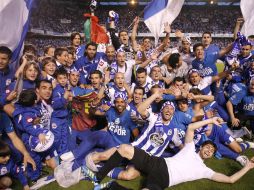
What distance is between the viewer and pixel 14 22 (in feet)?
15.9

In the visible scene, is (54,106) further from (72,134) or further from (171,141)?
(171,141)

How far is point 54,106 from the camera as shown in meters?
5.44

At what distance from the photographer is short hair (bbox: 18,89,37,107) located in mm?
4676

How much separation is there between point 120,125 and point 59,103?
1.18 m

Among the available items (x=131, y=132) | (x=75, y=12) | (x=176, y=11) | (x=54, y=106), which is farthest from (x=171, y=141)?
(x=75, y=12)

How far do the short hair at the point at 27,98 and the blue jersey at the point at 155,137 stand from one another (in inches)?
72.2

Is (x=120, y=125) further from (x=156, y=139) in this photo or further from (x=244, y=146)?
(x=244, y=146)

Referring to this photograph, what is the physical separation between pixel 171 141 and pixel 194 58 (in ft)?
10.4

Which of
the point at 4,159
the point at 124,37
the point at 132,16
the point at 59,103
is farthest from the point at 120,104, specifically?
the point at 132,16

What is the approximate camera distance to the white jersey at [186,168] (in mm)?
4480

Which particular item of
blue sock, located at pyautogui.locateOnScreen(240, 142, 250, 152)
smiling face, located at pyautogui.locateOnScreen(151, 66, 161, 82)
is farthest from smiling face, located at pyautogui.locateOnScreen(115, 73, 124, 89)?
blue sock, located at pyautogui.locateOnScreen(240, 142, 250, 152)

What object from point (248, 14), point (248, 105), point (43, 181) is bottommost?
point (43, 181)

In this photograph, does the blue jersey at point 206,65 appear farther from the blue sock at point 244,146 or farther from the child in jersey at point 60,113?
the child in jersey at point 60,113

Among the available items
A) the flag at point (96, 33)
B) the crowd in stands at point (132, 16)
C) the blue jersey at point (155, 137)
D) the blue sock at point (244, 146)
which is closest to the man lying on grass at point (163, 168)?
the blue jersey at point (155, 137)
